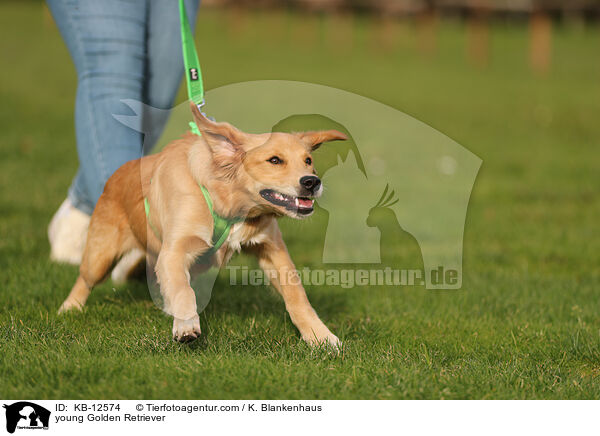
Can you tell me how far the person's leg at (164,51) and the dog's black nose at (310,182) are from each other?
131 cm

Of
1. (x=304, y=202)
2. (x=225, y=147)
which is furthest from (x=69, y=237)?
(x=304, y=202)

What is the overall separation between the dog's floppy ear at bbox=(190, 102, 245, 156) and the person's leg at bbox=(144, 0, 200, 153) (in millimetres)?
978

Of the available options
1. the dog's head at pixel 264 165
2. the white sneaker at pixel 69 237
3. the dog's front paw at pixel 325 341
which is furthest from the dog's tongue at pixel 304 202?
the white sneaker at pixel 69 237

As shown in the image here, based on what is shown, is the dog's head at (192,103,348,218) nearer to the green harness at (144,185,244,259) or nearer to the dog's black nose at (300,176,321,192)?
the dog's black nose at (300,176,321,192)

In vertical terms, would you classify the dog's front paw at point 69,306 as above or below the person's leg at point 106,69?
below

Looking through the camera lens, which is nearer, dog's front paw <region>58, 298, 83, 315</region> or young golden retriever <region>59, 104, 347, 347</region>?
young golden retriever <region>59, 104, 347, 347</region>

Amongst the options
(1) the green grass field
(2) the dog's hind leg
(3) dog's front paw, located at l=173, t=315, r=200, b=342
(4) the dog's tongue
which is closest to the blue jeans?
(2) the dog's hind leg

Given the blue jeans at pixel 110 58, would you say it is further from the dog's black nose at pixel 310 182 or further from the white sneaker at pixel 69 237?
the dog's black nose at pixel 310 182

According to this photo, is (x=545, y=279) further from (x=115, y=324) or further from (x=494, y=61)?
(x=494, y=61)

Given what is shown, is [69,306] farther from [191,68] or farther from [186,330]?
[191,68]

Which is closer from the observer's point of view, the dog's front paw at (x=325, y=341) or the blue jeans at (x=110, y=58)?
the dog's front paw at (x=325, y=341)

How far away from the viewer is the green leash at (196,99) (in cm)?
338

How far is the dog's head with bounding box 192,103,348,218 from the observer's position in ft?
10.6
